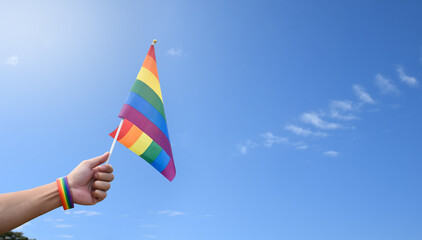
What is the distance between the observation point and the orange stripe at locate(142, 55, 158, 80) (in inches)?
250

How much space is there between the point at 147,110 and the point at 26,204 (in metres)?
2.61

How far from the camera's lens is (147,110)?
236 inches

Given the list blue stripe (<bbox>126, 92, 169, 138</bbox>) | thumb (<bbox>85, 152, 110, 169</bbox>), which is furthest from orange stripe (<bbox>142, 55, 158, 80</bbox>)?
thumb (<bbox>85, 152, 110, 169</bbox>)

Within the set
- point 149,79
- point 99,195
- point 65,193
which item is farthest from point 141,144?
point 65,193

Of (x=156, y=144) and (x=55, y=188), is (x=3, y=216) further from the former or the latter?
(x=156, y=144)

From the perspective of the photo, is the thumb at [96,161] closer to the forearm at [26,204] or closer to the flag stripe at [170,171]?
the forearm at [26,204]

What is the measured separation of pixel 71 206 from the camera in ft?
13.5

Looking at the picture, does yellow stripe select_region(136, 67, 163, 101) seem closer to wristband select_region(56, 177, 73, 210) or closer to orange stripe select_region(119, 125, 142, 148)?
orange stripe select_region(119, 125, 142, 148)

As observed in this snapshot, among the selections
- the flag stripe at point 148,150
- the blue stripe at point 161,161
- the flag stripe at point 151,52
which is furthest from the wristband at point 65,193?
the flag stripe at point 151,52

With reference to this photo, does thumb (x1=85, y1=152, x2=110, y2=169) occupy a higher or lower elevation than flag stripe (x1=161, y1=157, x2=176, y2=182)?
lower

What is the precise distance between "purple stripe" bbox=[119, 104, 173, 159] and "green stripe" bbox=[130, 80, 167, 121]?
315 mm

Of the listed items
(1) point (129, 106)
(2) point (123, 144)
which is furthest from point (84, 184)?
(1) point (129, 106)

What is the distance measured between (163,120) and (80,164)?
6.89ft

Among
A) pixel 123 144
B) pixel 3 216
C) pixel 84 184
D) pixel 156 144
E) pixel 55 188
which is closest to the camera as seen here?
pixel 3 216
